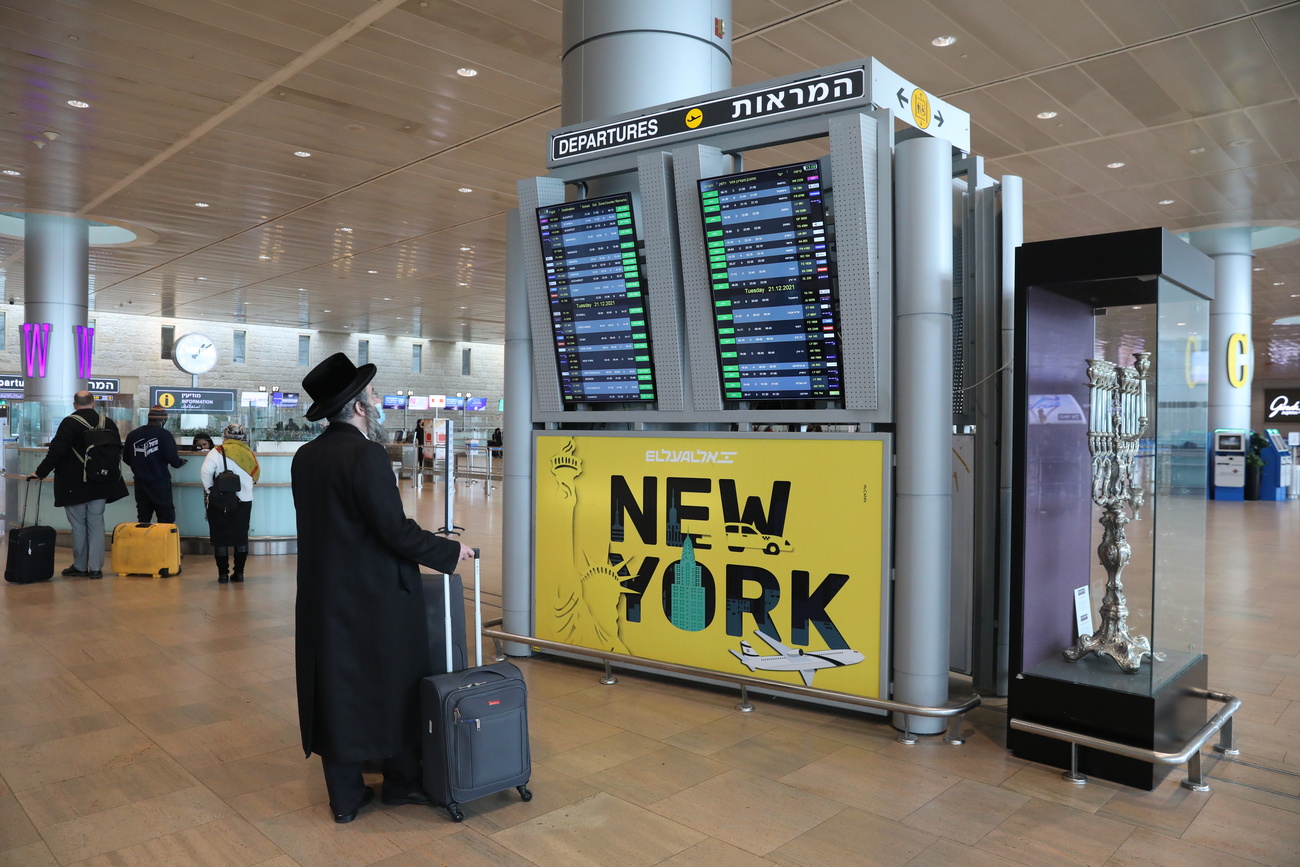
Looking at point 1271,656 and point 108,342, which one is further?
point 108,342

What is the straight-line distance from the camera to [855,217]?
436 cm

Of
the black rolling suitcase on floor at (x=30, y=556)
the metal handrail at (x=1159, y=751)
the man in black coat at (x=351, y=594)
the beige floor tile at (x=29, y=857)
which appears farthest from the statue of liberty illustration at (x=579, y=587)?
the black rolling suitcase on floor at (x=30, y=556)

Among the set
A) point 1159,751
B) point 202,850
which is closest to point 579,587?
point 202,850

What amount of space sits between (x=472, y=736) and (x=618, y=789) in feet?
2.29

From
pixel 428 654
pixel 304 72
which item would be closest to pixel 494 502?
pixel 304 72

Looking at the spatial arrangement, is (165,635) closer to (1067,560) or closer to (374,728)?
(374,728)

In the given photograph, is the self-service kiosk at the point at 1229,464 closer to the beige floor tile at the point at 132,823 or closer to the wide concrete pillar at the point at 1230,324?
the wide concrete pillar at the point at 1230,324

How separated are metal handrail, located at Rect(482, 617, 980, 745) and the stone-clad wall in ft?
70.2

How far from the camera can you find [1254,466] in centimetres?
1972

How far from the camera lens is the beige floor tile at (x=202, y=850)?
297cm

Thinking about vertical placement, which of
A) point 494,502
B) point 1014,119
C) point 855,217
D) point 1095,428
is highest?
point 1014,119

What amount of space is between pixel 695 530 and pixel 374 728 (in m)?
2.13

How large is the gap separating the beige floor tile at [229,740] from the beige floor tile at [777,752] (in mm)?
2000

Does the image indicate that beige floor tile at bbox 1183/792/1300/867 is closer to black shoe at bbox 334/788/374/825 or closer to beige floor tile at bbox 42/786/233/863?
black shoe at bbox 334/788/374/825
